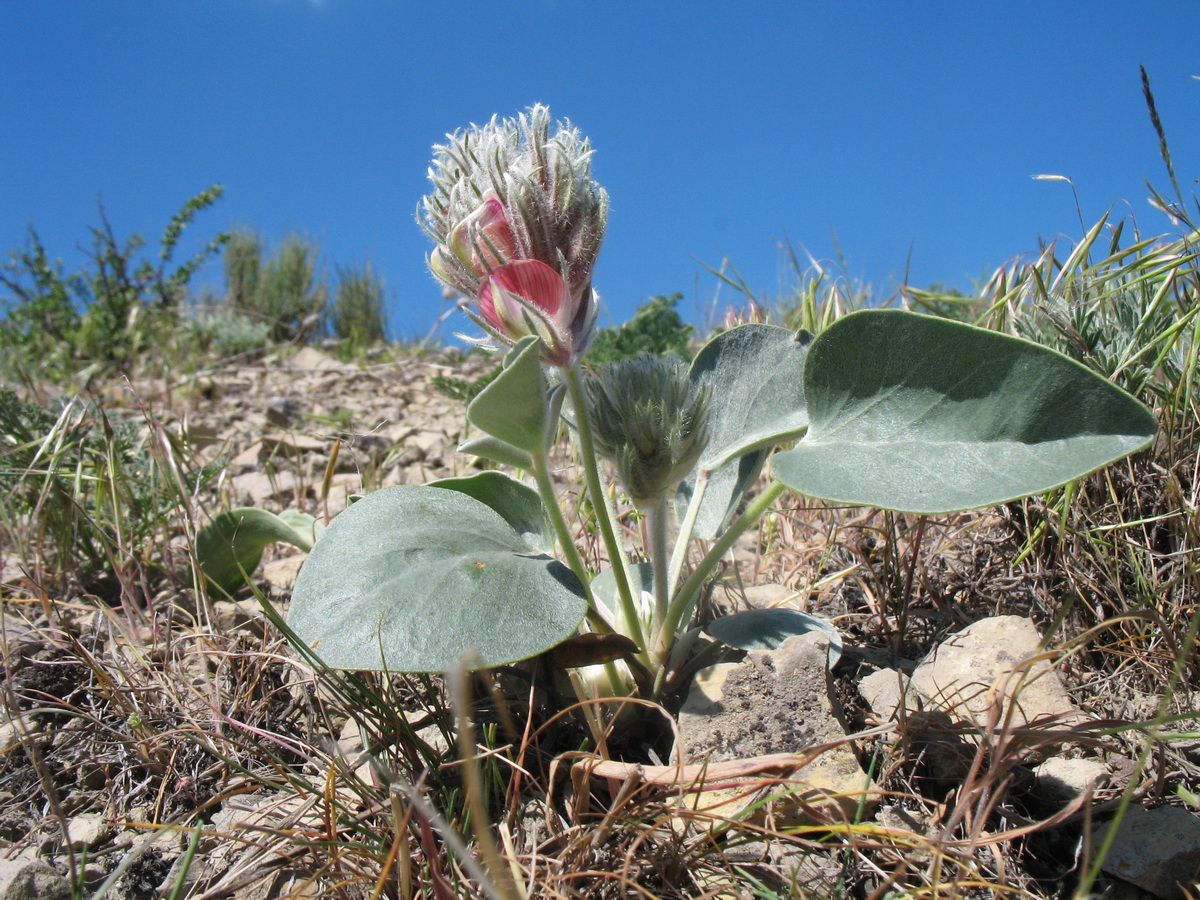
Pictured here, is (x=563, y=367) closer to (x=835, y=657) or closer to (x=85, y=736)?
(x=835, y=657)

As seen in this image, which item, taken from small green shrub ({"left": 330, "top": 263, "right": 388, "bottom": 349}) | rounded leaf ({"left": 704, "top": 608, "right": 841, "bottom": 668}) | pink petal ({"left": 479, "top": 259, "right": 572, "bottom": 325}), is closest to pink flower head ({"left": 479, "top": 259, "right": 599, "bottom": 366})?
pink petal ({"left": 479, "top": 259, "right": 572, "bottom": 325})

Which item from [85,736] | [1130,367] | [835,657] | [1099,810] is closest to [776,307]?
[1130,367]

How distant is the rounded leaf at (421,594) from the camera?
873 mm

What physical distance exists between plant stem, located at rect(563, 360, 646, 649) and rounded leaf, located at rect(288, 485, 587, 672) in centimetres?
7

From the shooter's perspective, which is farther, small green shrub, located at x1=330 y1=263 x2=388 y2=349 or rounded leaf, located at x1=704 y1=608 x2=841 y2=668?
small green shrub, located at x1=330 y1=263 x2=388 y2=349

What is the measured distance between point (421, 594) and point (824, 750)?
49cm

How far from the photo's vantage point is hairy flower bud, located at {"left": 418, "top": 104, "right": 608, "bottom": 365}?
972 millimetres

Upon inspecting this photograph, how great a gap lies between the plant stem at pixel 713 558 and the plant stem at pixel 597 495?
0.05 m

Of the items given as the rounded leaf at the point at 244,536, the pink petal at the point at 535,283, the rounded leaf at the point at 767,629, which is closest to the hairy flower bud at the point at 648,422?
the pink petal at the point at 535,283

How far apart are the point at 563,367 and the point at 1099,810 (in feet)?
2.83

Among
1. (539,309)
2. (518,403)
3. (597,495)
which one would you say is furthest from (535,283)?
(597,495)

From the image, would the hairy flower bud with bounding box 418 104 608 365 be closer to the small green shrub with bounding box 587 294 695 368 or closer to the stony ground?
the stony ground

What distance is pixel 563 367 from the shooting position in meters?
1.00

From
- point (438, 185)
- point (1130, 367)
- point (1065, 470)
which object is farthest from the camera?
point (1130, 367)
